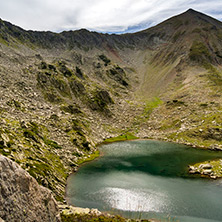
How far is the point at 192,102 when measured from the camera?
411 feet

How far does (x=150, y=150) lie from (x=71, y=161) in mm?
37922

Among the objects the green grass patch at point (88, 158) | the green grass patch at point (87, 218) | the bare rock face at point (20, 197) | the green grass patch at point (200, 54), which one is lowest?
the green grass patch at point (87, 218)

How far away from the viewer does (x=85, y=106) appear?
13112cm

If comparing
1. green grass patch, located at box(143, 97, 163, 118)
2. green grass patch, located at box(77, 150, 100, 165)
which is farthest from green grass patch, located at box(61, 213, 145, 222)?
green grass patch, located at box(143, 97, 163, 118)

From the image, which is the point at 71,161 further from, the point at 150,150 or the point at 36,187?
the point at 36,187

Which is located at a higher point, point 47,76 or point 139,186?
point 47,76

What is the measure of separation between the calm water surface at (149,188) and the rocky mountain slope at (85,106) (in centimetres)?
760

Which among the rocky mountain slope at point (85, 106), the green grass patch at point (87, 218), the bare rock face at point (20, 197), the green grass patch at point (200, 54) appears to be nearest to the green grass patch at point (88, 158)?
the rocky mountain slope at point (85, 106)

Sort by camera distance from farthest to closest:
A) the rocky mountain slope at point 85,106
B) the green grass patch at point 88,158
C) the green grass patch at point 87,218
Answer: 1. the green grass patch at point 88,158
2. the rocky mountain slope at point 85,106
3. the green grass patch at point 87,218

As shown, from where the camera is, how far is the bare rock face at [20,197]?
13.3 meters

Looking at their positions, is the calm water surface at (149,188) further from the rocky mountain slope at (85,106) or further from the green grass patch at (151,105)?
the green grass patch at (151,105)

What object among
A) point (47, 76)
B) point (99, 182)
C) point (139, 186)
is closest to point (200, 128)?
point (139, 186)

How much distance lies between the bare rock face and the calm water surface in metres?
25.0

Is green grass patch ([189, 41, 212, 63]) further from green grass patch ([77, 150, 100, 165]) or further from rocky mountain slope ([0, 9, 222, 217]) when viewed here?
green grass patch ([77, 150, 100, 165])
